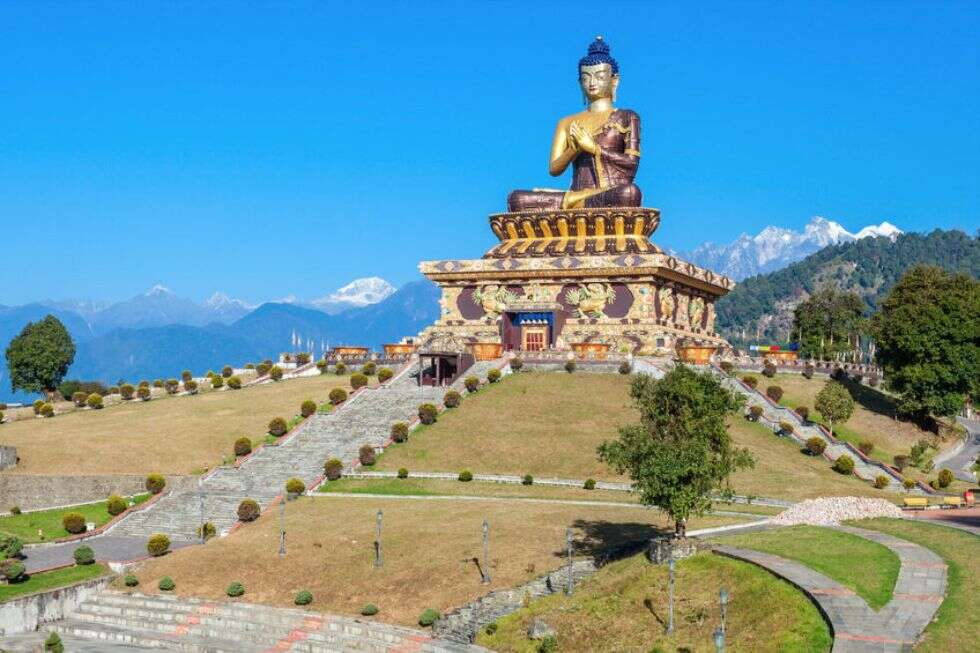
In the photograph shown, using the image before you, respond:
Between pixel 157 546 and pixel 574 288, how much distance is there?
36294 mm

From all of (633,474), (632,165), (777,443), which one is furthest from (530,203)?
(633,474)

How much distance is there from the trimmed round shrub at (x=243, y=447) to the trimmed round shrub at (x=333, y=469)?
5.12 meters

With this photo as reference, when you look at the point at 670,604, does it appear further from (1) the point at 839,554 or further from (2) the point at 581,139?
(2) the point at 581,139

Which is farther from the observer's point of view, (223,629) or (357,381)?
(357,381)

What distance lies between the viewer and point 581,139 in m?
77.9

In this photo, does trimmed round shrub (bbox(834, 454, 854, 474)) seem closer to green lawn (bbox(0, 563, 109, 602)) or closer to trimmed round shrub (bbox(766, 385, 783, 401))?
trimmed round shrub (bbox(766, 385, 783, 401))

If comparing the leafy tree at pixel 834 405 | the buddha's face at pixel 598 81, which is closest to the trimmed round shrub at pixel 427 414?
the leafy tree at pixel 834 405

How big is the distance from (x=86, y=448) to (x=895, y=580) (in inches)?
1551

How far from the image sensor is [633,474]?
33250mm

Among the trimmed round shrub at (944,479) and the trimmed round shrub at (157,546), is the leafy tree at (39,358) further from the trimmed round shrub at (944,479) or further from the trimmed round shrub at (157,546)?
the trimmed round shrub at (944,479)

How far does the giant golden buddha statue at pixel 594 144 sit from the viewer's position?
77562mm

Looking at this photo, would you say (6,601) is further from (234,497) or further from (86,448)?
(86,448)

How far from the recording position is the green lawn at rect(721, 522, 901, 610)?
28438mm

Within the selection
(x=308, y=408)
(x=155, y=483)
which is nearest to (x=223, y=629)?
(x=155, y=483)
